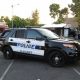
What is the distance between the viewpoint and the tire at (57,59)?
1134 centimetres

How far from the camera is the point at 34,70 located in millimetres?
10844

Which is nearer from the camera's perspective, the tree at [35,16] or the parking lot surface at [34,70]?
the parking lot surface at [34,70]

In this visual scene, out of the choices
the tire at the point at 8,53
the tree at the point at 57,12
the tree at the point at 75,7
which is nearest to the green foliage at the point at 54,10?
the tree at the point at 57,12

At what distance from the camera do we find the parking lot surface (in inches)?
373

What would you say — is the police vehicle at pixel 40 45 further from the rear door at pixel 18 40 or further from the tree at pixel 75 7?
the tree at pixel 75 7

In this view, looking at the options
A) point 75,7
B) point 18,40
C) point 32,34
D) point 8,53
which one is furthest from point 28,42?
point 75,7

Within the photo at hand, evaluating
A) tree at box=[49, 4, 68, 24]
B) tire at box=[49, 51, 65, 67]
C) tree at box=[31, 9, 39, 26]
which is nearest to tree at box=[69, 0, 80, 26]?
tree at box=[49, 4, 68, 24]

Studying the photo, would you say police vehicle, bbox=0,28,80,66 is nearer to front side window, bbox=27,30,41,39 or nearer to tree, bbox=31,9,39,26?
front side window, bbox=27,30,41,39

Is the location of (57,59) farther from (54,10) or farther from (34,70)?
(54,10)

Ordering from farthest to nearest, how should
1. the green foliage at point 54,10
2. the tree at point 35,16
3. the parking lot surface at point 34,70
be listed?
1. the tree at point 35,16
2. the green foliage at point 54,10
3. the parking lot surface at point 34,70

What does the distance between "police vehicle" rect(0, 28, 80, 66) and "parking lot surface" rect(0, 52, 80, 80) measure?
44 cm

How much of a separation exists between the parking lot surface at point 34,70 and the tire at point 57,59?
8.9 inches

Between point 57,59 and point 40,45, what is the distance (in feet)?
3.47

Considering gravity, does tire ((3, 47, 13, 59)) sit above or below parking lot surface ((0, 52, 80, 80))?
above
